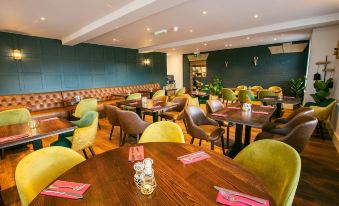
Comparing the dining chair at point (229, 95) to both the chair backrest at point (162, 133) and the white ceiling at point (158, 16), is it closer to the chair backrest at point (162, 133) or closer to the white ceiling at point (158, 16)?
the white ceiling at point (158, 16)

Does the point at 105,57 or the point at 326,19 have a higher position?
the point at 326,19

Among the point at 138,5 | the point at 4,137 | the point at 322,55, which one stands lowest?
the point at 4,137

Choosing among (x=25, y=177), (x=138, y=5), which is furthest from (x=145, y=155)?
(x=138, y=5)

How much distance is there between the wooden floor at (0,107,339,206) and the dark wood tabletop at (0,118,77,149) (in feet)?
2.55

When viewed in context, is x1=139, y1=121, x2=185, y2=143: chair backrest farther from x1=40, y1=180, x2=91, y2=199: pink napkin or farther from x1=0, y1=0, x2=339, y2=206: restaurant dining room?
x1=40, y1=180, x2=91, y2=199: pink napkin

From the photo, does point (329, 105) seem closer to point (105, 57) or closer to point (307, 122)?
point (307, 122)

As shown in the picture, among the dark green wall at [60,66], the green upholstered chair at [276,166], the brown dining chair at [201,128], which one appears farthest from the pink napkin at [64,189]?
the dark green wall at [60,66]

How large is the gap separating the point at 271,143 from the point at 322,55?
5220 mm

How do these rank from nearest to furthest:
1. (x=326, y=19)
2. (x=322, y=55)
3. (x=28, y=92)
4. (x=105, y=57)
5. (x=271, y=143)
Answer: (x=271, y=143) → (x=326, y=19) → (x=322, y=55) → (x=28, y=92) → (x=105, y=57)

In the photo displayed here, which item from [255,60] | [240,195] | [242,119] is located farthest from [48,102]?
[255,60]

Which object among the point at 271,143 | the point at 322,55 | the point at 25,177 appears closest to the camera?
the point at 25,177

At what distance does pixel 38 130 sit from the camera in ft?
7.19

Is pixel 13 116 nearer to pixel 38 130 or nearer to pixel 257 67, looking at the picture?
pixel 38 130

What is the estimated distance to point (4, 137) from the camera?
1964 mm
